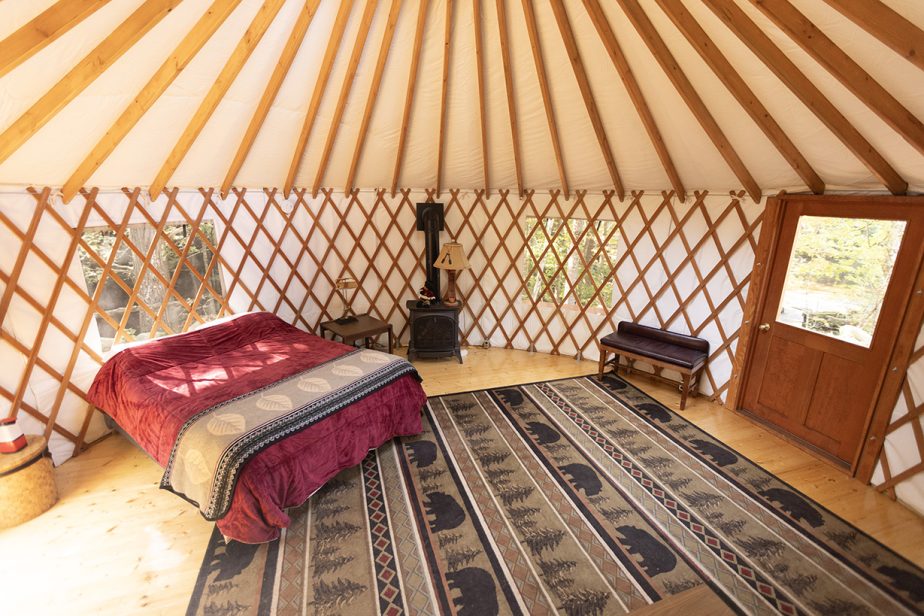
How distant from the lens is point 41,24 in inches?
62.0

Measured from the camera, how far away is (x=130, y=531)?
2.39m

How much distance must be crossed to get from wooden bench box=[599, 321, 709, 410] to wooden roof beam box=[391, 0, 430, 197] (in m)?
2.61

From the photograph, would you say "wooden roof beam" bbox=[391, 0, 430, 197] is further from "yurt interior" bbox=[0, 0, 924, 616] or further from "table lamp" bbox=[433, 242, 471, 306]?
"table lamp" bbox=[433, 242, 471, 306]

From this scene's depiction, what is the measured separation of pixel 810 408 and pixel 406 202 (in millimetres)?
4027

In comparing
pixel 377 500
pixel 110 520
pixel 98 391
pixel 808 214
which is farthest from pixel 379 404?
pixel 808 214

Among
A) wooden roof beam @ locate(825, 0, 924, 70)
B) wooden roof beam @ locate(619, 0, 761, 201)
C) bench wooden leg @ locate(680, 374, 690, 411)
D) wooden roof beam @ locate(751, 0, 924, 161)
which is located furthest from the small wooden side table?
wooden roof beam @ locate(825, 0, 924, 70)

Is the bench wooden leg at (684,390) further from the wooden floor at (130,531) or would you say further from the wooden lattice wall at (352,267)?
the wooden lattice wall at (352,267)

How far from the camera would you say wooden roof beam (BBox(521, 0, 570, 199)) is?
2.45m

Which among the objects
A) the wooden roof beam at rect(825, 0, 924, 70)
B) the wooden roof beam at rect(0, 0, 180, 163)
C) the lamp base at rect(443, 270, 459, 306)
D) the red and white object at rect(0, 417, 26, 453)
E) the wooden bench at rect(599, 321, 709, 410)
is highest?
the wooden roof beam at rect(825, 0, 924, 70)

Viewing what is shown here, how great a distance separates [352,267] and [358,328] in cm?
81

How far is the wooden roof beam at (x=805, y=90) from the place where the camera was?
196 centimetres

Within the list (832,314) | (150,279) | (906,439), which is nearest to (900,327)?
(832,314)

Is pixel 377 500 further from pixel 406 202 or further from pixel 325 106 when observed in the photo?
pixel 406 202

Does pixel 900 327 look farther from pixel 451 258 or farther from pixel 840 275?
pixel 451 258
